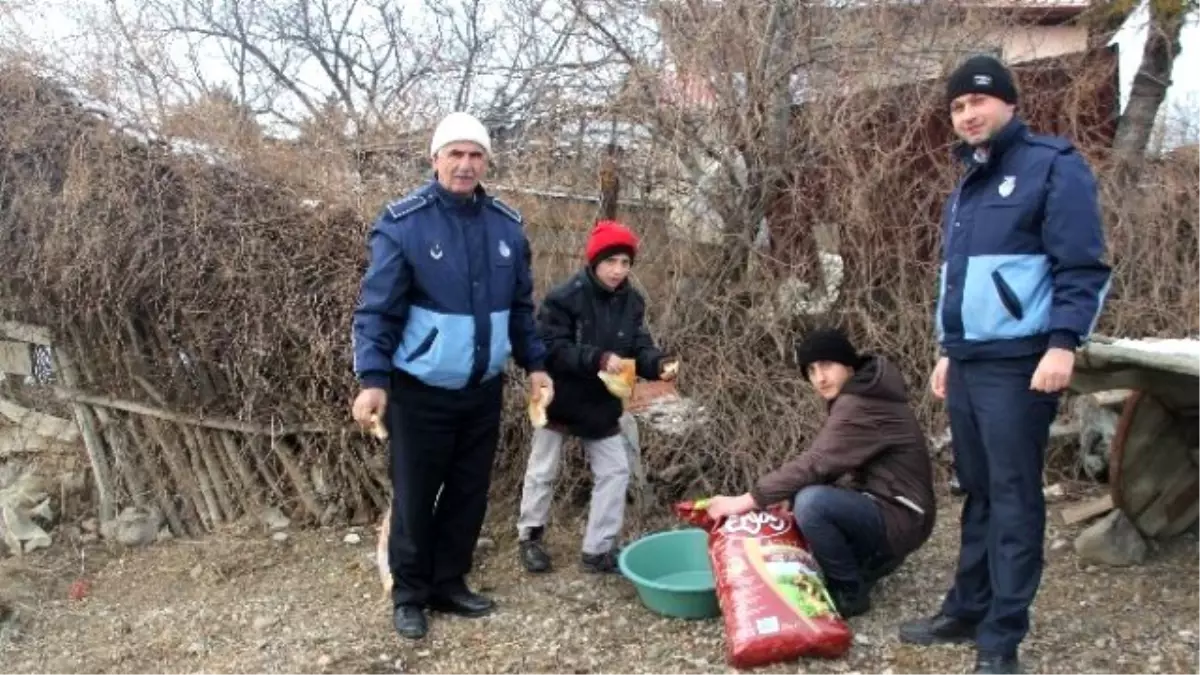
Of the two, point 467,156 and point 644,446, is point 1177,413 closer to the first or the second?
point 644,446

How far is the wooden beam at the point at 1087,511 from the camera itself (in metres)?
4.72

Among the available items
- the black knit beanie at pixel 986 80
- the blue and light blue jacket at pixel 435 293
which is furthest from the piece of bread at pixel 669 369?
the black knit beanie at pixel 986 80

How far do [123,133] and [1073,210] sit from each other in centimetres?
457

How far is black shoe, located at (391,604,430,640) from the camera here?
402cm

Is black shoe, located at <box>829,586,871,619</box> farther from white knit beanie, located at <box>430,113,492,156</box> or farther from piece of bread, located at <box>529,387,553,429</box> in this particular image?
white knit beanie, located at <box>430,113,492,156</box>

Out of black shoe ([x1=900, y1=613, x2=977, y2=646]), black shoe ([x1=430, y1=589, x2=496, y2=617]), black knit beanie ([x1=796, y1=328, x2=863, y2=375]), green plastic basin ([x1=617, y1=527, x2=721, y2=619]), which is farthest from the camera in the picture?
black shoe ([x1=430, y1=589, x2=496, y2=617])

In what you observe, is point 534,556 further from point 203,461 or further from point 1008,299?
point 1008,299

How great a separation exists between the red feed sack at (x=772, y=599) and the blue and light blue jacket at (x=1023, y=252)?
0.92 meters

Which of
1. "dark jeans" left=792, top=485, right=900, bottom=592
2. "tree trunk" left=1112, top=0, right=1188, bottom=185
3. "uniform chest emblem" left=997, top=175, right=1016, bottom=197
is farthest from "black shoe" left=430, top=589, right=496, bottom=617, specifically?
"tree trunk" left=1112, top=0, right=1188, bottom=185

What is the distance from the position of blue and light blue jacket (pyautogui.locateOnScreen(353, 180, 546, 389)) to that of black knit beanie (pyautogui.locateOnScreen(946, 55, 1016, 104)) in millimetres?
1664

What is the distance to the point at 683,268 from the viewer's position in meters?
6.18

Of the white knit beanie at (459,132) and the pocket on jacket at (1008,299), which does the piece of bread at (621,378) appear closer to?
the white knit beanie at (459,132)

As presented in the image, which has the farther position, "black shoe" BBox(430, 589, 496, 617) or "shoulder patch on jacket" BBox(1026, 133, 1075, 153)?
"black shoe" BBox(430, 589, 496, 617)

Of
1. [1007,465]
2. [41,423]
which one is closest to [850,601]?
[1007,465]
